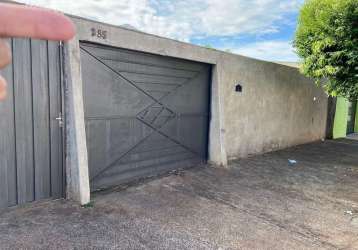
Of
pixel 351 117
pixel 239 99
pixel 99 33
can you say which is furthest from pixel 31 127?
pixel 351 117

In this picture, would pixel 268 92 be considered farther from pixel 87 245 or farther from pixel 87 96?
pixel 87 245

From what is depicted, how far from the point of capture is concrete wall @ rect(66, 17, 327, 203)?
441 centimetres

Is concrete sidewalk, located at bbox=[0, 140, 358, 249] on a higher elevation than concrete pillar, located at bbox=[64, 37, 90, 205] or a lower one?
lower

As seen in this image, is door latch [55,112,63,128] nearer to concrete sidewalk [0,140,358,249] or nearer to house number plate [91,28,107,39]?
concrete sidewalk [0,140,358,249]

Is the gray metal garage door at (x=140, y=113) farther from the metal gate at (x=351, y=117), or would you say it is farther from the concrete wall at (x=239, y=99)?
the metal gate at (x=351, y=117)

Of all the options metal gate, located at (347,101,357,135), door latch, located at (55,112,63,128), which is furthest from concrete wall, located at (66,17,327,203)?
metal gate, located at (347,101,357,135)

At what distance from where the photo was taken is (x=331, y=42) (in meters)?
6.57

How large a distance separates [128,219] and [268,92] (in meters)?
6.20

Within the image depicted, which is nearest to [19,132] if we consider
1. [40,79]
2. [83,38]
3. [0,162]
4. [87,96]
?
[0,162]

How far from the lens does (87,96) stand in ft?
15.5

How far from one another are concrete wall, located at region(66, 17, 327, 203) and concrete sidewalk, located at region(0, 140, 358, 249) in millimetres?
705

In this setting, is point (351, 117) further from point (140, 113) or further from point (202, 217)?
point (202, 217)

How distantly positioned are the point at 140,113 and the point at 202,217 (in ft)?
7.70

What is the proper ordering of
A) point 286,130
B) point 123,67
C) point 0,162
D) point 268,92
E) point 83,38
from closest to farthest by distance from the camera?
point 0,162
point 83,38
point 123,67
point 268,92
point 286,130
